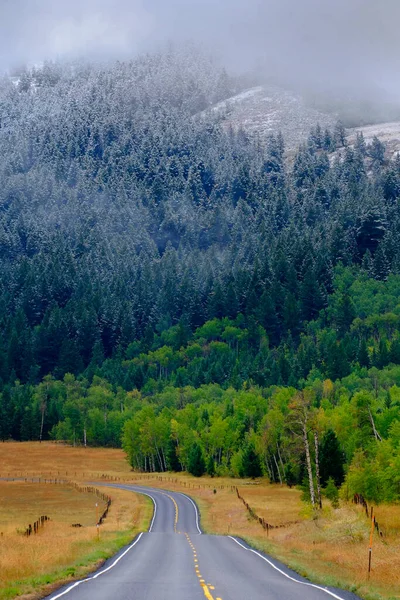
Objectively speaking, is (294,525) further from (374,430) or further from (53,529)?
(374,430)

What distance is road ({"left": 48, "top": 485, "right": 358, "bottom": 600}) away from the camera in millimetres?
21938

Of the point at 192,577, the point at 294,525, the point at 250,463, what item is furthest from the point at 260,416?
the point at 192,577

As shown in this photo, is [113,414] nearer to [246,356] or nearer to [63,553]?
[246,356]

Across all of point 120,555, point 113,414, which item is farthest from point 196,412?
point 120,555

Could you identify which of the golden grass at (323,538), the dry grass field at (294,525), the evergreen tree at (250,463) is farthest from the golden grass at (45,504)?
the evergreen tree at (250,463)

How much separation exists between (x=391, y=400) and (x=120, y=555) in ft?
259

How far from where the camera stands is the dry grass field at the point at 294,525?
28561mm

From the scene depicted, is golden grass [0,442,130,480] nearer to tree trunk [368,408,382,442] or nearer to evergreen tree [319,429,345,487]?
tree trunk [368,408,382,442]

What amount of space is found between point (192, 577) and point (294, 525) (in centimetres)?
3032

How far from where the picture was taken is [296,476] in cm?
9888

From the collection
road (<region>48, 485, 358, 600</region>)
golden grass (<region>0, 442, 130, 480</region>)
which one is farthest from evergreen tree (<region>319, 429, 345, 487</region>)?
golden grass (<region>0, 442, 130, 480</region>)

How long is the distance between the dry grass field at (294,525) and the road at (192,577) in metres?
1.65

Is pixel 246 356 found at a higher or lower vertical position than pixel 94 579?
lower

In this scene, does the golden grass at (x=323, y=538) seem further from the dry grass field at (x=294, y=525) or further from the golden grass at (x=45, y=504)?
the golden grass at (x=45, y=504)
